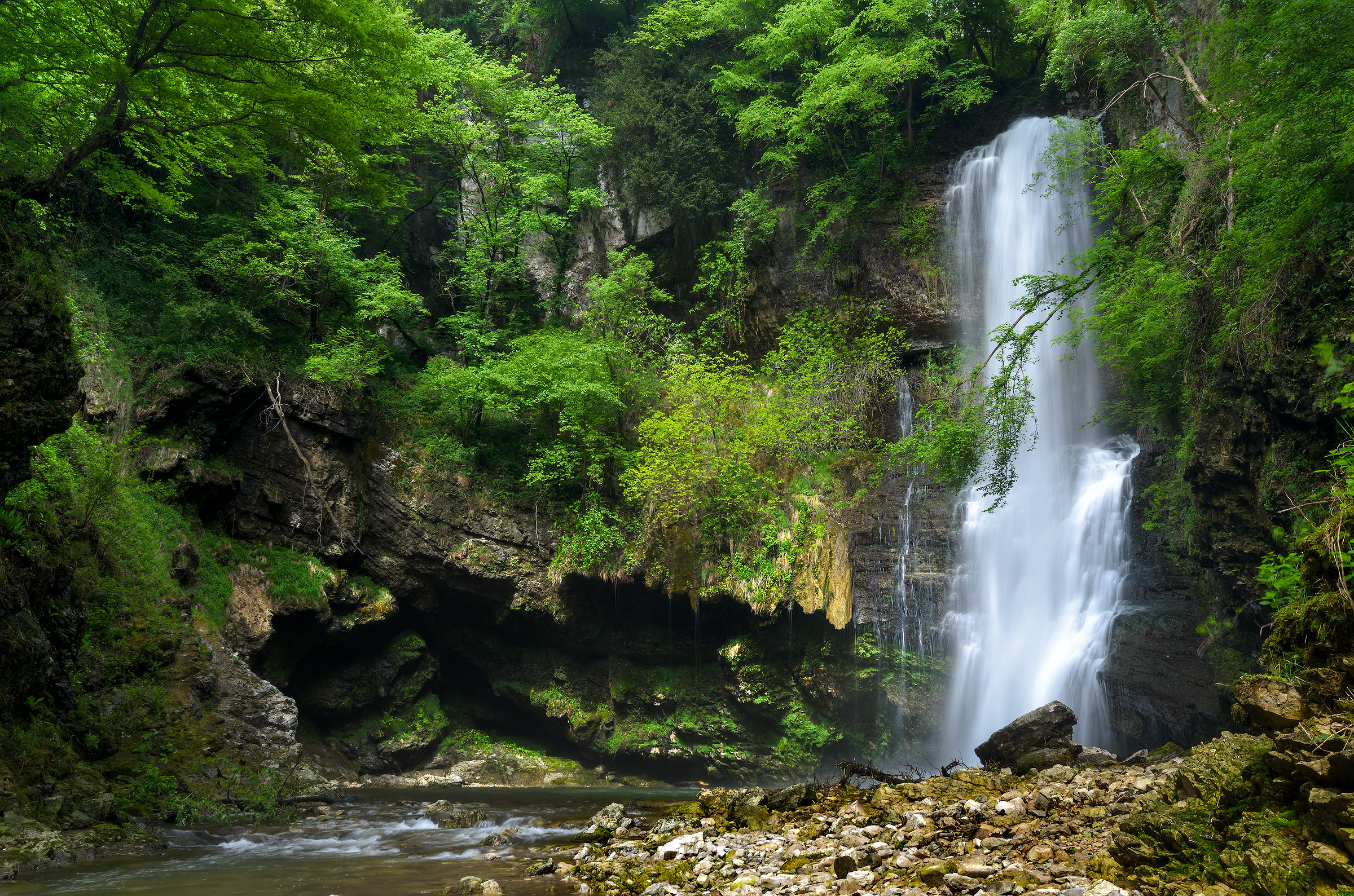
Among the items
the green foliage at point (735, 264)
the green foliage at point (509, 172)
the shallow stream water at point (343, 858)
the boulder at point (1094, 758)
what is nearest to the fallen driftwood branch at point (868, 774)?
the boulder at point (1094, 758)

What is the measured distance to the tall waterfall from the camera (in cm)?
1422

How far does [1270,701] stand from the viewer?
151 inches

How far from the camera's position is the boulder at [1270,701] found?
147 inches

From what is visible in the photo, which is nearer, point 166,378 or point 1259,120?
point 1259,120

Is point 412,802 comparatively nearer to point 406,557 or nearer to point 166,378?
point 406,557

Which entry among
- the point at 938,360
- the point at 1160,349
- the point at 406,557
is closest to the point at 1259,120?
the point at 1160,349

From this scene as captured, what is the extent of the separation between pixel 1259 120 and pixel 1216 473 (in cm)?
565

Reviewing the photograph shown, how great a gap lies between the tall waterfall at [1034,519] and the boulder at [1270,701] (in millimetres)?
10818

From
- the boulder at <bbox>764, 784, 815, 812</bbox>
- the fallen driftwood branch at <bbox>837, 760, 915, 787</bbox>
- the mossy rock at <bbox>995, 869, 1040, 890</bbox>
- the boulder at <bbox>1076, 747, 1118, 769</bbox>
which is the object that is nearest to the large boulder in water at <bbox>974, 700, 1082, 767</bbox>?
the boulder at <bbox>1076, 747, 1118, 769</bbox>

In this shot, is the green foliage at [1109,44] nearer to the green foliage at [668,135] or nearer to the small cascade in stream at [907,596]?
the green foliage at [668,135]

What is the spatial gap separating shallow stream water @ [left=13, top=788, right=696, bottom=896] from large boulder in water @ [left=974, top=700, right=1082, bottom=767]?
17.7 feet

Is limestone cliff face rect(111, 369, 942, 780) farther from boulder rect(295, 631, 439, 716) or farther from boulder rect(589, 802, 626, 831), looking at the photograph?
boulder rect(589, 802, 626, 831)

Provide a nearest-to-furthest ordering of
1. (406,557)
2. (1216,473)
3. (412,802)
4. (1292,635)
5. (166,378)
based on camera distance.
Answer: (1292,635), (1216,473), (412,802), (166,378), (406,557)

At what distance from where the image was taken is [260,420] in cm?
1474
